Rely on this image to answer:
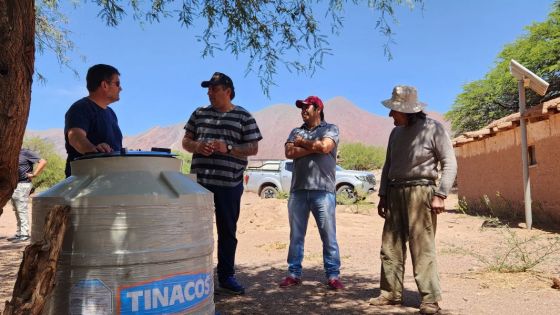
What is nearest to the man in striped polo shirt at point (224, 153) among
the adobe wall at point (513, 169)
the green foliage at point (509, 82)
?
the adobe wall at point (513, 169)

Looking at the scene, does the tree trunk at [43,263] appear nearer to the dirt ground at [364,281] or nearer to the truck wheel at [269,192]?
the dirt ground at [364,281]

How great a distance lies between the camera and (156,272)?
1.72 meters

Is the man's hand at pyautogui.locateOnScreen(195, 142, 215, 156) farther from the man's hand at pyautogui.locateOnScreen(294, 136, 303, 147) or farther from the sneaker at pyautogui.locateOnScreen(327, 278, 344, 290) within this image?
the sneaker at pyautogui.locateOnScreen(327, 278, 344, 290)

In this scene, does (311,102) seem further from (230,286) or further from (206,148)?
(230,286)

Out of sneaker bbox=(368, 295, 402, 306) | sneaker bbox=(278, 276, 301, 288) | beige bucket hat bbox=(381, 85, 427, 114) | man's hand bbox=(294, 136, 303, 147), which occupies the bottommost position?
sneaker bbox=(368, 295, 402, 306)

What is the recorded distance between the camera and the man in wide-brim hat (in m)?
3.46

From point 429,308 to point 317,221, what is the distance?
1.20m

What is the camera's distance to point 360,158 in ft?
130

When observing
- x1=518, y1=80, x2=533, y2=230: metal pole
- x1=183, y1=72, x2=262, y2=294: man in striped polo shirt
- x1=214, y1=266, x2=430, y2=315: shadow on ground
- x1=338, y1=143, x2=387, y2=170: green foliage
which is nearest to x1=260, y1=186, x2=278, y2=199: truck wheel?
x1=518, y1=80, x2=533, y2=230: metal pole

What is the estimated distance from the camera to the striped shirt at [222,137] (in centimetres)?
363

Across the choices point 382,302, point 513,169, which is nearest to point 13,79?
point 382,302

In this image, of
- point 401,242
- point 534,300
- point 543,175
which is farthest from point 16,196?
point 543,175

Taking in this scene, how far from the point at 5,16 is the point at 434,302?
313 centimetres

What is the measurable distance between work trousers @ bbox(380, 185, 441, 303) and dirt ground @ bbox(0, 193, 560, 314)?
19 centimetres
